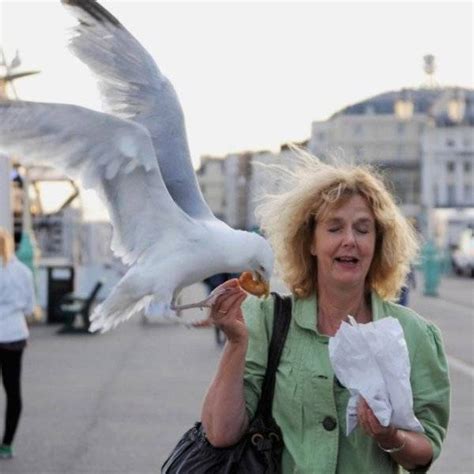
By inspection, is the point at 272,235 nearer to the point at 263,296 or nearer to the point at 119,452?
the point at 263,296

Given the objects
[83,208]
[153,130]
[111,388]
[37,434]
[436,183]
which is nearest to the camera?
[153,130]

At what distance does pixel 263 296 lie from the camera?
3436 millimetres

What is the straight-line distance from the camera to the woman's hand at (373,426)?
3.24m

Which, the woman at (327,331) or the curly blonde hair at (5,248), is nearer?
the woman at (327,331)

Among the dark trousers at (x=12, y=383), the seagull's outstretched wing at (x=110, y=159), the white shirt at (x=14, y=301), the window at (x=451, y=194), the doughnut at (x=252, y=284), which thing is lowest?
the window at (x=451, y=194)

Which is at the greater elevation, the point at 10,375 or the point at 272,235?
the point at 272,235

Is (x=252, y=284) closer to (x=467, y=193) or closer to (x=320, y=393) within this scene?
(x=320, y=393)

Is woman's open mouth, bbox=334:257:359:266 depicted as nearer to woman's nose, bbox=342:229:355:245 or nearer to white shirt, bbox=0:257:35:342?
woman's nose, bbox=342:229:355:245

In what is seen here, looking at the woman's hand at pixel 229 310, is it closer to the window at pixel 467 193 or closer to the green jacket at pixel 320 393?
the green jacket at pixel 320 393

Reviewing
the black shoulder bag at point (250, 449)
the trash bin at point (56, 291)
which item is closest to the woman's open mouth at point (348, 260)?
the black shoulder bag at point (250, 449)

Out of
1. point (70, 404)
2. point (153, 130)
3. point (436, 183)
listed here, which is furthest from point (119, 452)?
point (436, 183)

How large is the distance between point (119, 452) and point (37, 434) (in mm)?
1101

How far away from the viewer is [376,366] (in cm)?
324

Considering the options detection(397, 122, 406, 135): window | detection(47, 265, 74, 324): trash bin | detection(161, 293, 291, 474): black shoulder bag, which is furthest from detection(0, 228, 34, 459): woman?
detection(397, 122, 406, 135): window
